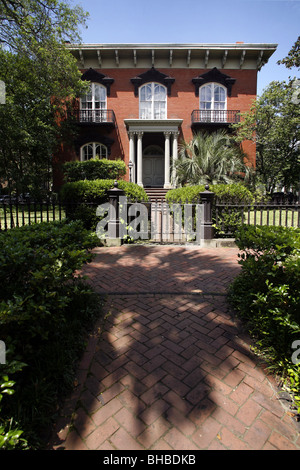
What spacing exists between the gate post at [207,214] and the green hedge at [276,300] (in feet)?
12.3

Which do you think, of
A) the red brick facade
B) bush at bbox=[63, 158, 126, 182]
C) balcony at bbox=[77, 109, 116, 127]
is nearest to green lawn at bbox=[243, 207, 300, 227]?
→ bush at bbox=[63, 158, 126, 182]

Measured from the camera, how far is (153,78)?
61.0 feet

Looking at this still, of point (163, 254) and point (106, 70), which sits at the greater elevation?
point (106, 70)

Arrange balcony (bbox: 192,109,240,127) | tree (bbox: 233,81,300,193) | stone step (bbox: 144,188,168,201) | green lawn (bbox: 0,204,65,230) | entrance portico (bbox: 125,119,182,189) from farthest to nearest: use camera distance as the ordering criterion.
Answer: balcony (bbox: 192,109,240,127), entrance portico (bbox: 125,119,182,189), stone step (bbox: 144,188,168,201), tree (bbox: 233,81,300,193), green lawn (bbox: 0,204,65,230)

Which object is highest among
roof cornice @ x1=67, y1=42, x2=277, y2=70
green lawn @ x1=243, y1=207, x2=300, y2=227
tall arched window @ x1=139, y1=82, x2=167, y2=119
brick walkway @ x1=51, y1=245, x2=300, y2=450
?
roof cornice @ x1=67, y1=42, x2=277, y2=70

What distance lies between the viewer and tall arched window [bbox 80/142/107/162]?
63.0 feet

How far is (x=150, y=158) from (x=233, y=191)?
13844 mm

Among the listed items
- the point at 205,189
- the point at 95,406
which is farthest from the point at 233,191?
the point at 95,406

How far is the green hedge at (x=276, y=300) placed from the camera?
2344 mm

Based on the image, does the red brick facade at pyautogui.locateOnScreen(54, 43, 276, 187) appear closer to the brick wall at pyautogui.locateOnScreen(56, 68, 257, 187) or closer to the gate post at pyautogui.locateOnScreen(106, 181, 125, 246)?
the brick wall at pyautogui.locateOnScreen(56, 68, 257, 187)

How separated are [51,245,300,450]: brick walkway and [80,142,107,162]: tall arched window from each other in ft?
56.9

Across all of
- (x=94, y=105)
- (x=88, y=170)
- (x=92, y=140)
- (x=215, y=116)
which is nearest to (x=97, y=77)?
(x=94, y=105)

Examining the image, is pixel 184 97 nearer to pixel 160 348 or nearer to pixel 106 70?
pixel 106 70

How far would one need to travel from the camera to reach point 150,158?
20266mm
